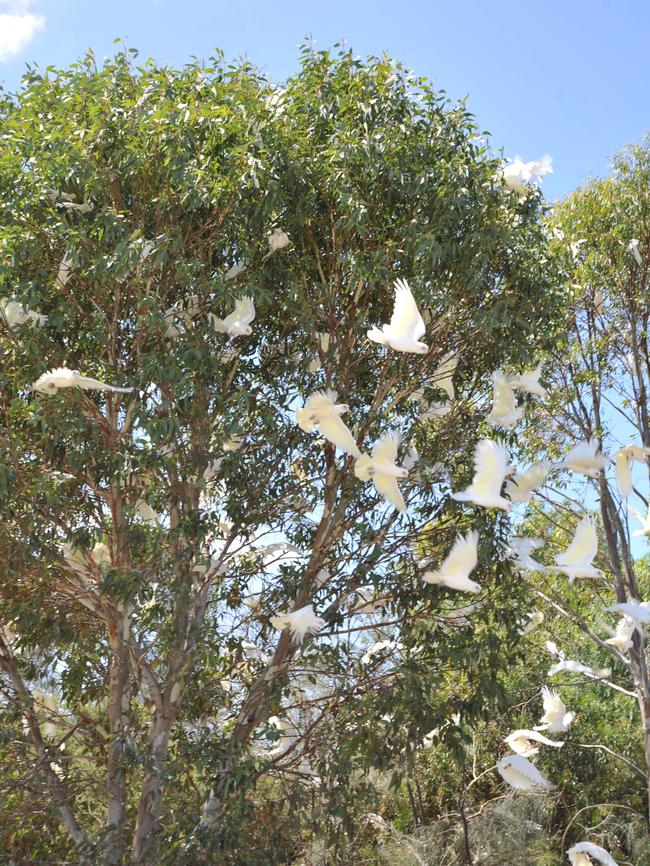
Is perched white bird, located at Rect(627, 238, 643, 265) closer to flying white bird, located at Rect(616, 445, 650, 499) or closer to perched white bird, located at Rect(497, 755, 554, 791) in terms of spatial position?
flying white bird, located at Rect(616, 445, 650, 499)

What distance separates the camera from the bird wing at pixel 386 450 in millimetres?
4262

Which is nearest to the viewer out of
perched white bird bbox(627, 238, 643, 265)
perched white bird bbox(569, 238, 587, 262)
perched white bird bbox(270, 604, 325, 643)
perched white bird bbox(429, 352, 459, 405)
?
perched white bird bbox(270, 604, 325, 643)

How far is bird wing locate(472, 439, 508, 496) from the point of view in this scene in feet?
13.6

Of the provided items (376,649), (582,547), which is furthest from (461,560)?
(376,649)

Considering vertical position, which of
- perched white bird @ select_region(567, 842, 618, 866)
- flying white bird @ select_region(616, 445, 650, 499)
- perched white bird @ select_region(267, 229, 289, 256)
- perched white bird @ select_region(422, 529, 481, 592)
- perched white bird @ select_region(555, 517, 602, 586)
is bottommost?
perched white bird @ select_region(567, 842, 618, 866)

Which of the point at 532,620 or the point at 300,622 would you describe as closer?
the point at 300,622

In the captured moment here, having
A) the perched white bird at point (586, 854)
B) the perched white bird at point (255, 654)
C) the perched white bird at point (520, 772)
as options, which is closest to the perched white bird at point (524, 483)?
the perched white bird at point (520, 772)

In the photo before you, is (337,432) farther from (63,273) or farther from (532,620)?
(532,620)

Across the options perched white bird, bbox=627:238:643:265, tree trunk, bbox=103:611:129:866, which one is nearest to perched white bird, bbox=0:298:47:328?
tree trunk, bbox=103:611:129:866

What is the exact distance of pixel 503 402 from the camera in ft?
15.9

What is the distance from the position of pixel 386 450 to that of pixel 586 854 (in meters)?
4.06

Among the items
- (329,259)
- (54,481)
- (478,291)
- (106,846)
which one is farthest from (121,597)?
(478,291)

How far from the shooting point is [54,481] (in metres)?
4.75

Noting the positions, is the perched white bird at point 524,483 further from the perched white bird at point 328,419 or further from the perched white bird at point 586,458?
the perched white bird at point 328,419
